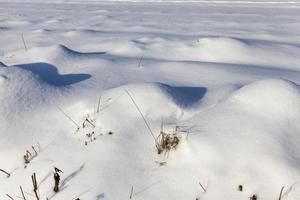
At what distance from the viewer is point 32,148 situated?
4.80 feet

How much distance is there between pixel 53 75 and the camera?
214 cm

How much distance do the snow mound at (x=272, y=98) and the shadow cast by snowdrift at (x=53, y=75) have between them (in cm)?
85

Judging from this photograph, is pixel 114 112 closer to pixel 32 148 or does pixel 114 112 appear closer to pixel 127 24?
pixel 32 148

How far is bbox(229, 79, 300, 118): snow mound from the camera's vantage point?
4.59ft

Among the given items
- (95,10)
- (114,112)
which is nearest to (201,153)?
(114,112)

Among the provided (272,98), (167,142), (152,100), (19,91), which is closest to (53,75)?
(19,91)

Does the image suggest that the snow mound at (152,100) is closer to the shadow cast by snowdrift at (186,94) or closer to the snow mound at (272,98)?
the shadow cast by snowdrift at (186,94)

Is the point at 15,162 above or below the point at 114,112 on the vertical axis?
below

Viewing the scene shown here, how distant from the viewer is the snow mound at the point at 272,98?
1.40 m

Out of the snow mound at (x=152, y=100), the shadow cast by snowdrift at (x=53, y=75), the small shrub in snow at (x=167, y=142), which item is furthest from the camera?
the shadow cast by snowdrift at (x=53, y=75)

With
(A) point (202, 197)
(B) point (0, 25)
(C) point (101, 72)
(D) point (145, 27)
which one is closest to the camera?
(A) point (202, 197)

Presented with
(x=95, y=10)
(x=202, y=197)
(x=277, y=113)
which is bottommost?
(x=95, y=10)

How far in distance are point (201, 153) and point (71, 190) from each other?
16.7 inches

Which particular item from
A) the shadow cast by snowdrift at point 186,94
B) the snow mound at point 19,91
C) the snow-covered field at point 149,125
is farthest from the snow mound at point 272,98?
the snow mound at point 19,91
